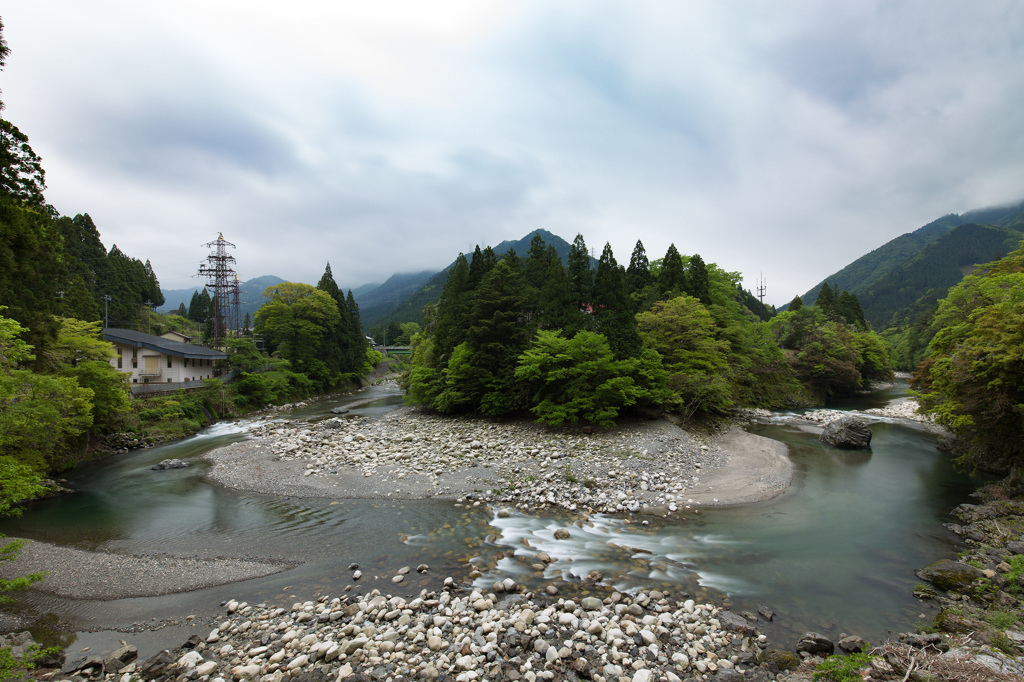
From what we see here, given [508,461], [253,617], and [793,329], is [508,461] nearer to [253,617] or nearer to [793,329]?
[253,617]

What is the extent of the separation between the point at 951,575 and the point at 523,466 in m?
11.9

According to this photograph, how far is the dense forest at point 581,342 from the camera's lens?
2169cm

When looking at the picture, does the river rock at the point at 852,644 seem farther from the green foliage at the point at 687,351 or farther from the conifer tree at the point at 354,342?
the conifer tree at the point at 354,342

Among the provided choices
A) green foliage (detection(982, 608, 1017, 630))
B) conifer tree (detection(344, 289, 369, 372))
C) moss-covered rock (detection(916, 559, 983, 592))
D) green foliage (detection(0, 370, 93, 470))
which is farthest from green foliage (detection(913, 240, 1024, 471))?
conifer tree (detection(344, 289, 369, 372))

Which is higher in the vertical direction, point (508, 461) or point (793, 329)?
point (793, 329)

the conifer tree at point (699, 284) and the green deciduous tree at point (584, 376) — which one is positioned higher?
the conifer tree at point (699, 284)

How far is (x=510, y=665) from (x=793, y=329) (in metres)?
49.9

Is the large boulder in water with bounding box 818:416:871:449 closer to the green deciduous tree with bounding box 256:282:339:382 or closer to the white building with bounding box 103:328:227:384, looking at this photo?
the green deciduous tree with bounding box 256:282:339:382

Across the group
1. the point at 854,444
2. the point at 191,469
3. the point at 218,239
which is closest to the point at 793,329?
the point at 854,444

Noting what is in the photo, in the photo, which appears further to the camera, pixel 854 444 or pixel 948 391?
pixel 854 444

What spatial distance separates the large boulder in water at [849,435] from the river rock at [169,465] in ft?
103

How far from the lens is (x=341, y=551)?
10477 mm

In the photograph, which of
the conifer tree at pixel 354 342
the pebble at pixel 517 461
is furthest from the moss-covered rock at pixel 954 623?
the conifer tree at pixel 354 342

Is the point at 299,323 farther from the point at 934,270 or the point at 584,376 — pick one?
the point at 934,270
